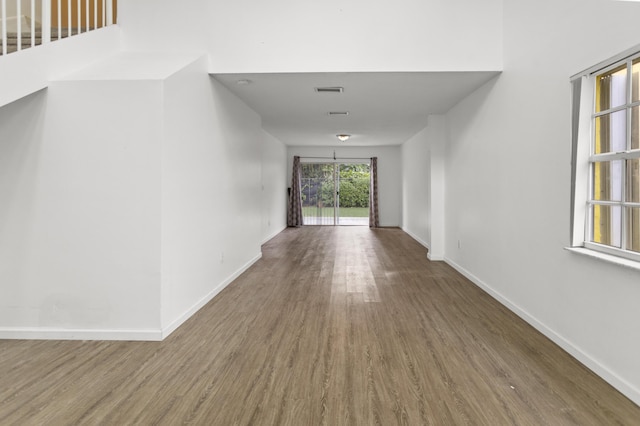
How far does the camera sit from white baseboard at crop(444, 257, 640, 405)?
2025 mm

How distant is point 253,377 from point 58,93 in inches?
96.2

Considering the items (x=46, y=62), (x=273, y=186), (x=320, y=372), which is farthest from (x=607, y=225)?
(x=273, y=186)

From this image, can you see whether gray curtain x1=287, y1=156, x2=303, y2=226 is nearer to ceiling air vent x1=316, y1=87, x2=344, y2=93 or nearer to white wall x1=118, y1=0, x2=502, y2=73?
ceiling air vent x1=316, y1=87, x2=344, y2=93

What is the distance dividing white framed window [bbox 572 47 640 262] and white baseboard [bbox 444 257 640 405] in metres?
0.67

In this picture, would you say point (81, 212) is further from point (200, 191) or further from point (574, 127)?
point (574, 127)

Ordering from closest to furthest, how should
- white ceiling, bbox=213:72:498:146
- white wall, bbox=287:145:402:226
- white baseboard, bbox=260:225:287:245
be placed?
white ceiling, bbox=213:72:498:146, white baseboard, bbox=260:225:287:245, white wall, bbox=287:145:402:226

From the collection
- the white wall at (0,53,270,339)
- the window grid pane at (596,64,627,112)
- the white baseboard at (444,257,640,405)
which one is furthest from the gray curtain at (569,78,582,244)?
the white wall at (0,53,270,339)

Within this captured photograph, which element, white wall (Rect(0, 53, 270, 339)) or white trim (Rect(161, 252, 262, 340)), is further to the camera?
white trim (Rect(161, 252, 262, 340))

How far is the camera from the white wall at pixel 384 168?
35.3 feet

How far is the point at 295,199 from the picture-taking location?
10789mm

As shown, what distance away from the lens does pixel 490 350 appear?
2.62 metres

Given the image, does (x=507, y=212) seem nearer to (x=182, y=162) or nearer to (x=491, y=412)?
→ (x=491, y=412)

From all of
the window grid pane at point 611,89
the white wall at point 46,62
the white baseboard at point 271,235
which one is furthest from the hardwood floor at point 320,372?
the white baseboard at point 271,235

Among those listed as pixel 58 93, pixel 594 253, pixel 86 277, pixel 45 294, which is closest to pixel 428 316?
pixel 594 253
